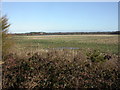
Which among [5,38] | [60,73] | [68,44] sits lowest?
[60,73]

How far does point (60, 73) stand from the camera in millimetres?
8539

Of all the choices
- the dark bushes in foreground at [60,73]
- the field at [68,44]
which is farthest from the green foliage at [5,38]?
the dark bushes in foreground at [60,73]

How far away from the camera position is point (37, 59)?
10.2 metres

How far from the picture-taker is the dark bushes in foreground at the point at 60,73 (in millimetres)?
7715

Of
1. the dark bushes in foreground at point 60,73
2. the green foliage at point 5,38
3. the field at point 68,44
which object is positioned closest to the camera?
the dark bushes in foreground at point 60,73

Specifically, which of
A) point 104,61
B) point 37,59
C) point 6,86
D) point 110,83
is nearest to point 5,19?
point 37,59

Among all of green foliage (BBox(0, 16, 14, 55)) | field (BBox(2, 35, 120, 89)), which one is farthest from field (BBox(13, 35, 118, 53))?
field (BBox(2, 35, 120, 89))

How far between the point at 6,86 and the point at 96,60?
4.93 m

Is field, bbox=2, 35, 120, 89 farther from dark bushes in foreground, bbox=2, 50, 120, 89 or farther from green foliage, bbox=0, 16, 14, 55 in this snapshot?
green foliage, bbox=0, 16, 14, 55

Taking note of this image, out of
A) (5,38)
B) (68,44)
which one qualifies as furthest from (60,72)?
(68,44)

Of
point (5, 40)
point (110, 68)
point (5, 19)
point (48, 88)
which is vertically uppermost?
point (5, 19)

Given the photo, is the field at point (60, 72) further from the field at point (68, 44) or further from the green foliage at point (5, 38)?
the field at point (68, 44)

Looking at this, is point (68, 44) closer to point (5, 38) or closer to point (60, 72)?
point (5, 38)

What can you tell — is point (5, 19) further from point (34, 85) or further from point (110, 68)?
point (110, 68)
